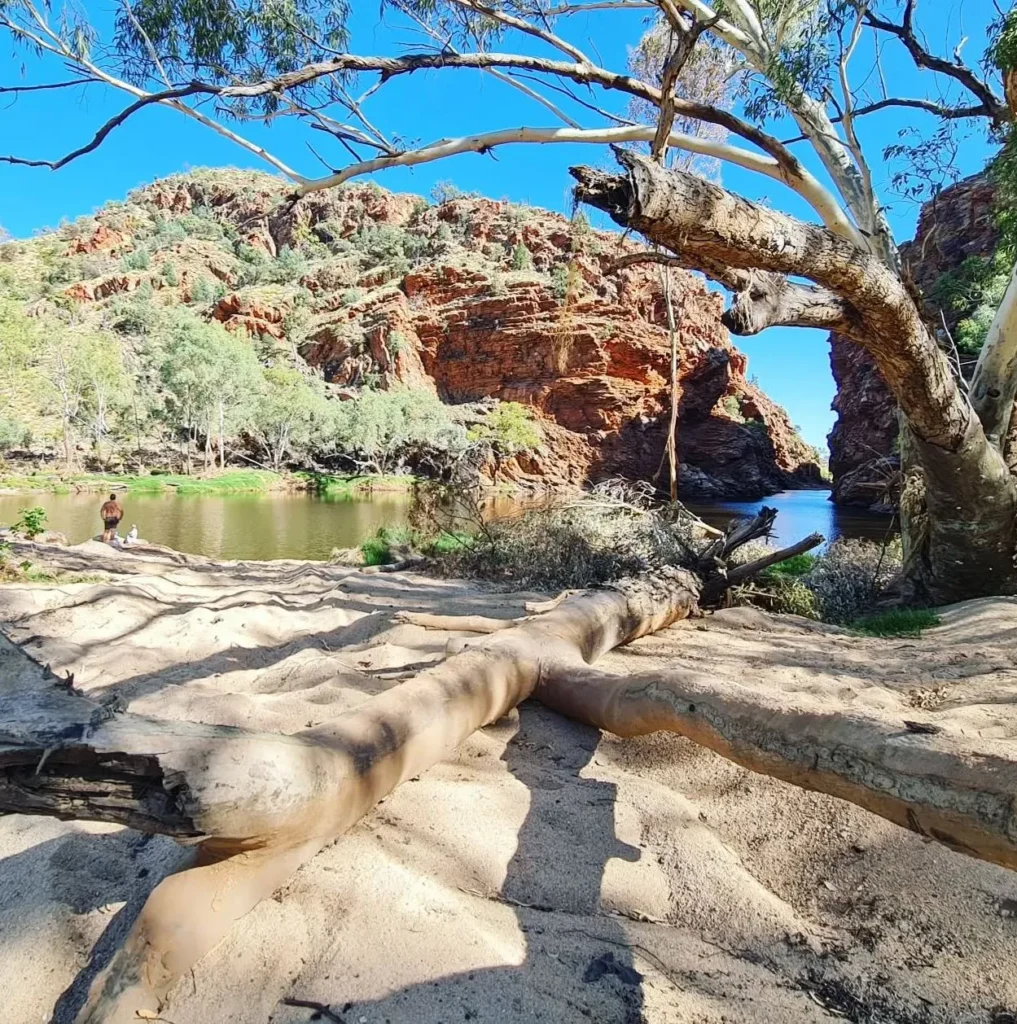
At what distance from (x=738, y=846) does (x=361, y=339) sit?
54631mm

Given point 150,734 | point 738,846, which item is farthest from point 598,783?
point 150,734

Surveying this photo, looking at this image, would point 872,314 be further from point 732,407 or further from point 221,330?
point 732,407

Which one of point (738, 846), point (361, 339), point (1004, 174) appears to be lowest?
point (738, 846)

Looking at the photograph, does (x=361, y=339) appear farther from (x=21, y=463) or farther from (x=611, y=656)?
(x=611, y=656)

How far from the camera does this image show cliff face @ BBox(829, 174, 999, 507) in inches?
942

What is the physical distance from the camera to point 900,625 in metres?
4.16

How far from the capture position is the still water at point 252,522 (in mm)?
13570

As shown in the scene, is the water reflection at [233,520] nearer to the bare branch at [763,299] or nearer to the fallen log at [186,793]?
the bare branch at [763,299]

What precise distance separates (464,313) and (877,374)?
99.9 ft

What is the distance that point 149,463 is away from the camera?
1519 inches

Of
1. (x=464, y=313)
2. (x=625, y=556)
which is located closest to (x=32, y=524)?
(x=625, y=556)

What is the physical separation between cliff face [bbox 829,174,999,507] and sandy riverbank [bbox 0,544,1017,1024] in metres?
23.6

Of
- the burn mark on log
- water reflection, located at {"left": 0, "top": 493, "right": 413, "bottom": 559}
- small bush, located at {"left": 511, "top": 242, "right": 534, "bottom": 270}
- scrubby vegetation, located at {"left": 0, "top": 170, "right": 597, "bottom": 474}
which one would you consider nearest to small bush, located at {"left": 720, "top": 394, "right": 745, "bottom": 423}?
scrubby vegetation, located at {"left": 0, "top": 170, "right": 597, "bottom": 474}

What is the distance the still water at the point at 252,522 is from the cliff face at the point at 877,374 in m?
7.24
